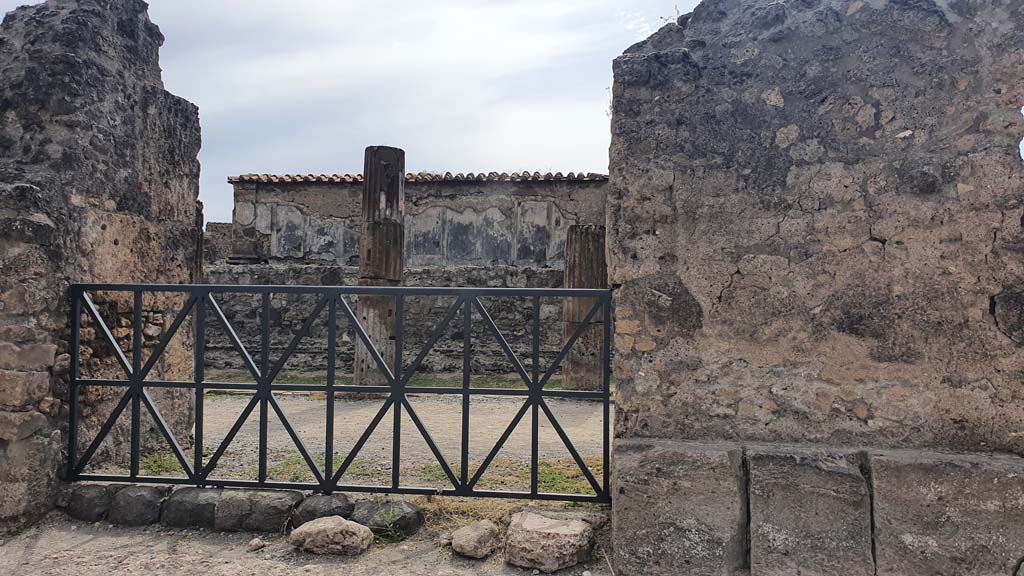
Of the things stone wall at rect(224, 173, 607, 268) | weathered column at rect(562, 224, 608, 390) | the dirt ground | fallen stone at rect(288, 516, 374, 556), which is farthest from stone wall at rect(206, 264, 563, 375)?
fallen stone at rect(288, 516, 374, 556)

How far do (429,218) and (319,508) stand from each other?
1390 cm

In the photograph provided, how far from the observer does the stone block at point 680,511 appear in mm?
3025

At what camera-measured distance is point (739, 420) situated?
10.4 feet

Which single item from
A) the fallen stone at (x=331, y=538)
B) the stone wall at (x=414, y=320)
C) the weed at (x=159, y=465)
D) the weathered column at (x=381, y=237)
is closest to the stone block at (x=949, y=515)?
the fallen stone at (x=331, y=538)

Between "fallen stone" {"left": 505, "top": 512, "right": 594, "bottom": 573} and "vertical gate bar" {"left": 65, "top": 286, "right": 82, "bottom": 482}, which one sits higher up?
"vertical gate bar" {"left": 65, "top": 286, "right": 82, "bottom": 482}

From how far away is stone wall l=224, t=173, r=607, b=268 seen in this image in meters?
16.7

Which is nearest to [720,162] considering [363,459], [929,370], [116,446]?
[929,370]

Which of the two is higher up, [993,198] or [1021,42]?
[1021,42]

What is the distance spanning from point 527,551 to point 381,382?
7.18 meters

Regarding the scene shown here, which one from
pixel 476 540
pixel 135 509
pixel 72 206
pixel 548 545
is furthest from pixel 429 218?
pixel 548 545

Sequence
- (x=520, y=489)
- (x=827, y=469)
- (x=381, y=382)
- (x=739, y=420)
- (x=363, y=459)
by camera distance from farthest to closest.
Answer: (x=381, y=382) < (x=363, y=459) < (x=520, y=489) < (x=739, y=420) < (x=827, y=469)

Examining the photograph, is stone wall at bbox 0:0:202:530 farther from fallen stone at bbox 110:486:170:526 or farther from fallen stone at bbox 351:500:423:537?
fallen stone at bbox 351:500:423:537

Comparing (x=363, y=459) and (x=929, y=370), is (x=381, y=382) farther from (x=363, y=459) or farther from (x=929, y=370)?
(x=929, y=370)

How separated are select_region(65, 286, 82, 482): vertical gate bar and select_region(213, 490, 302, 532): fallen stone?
0.90 m
